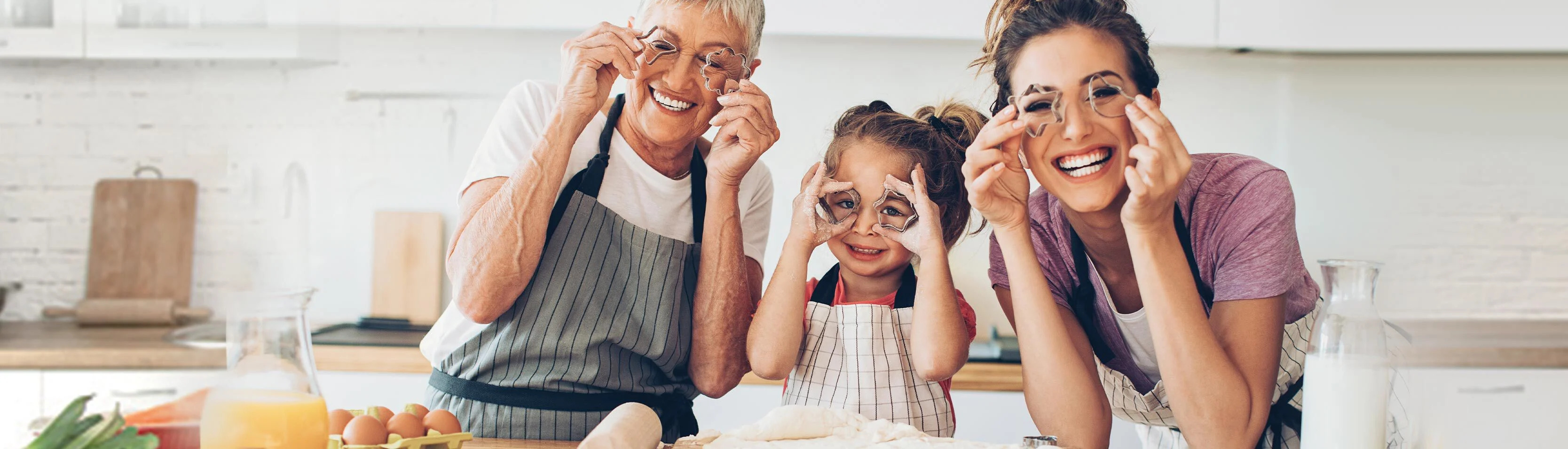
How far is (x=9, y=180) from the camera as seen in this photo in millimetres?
3076

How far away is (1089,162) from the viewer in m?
1.30

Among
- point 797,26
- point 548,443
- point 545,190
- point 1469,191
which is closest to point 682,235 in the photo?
point 545,190

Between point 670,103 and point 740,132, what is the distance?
0.37 feet

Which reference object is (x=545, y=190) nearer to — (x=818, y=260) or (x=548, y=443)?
(x=548, y=443)

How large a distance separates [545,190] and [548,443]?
1.21ft

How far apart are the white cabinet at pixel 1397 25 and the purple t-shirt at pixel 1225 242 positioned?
57.8 inches

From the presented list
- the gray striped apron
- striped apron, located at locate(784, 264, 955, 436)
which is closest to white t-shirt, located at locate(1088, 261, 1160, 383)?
striped apron, located at locate(784, 264, 955, 436)

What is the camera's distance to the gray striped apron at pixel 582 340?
4.26ft

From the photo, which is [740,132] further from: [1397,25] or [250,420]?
[1397,25]

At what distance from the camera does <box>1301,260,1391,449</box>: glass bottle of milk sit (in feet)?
2.85

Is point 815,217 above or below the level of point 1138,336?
above

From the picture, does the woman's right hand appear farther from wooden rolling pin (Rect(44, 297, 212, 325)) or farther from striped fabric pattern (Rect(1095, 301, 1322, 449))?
wooden rolling pin (Rect(44, 297, 212, 325))

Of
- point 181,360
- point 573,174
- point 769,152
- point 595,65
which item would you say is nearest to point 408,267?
point 181,360

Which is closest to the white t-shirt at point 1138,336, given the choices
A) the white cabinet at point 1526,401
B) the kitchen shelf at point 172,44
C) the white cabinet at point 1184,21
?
the white cabinet at point 1526,401
